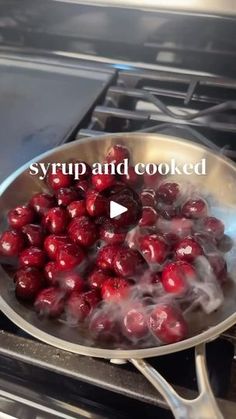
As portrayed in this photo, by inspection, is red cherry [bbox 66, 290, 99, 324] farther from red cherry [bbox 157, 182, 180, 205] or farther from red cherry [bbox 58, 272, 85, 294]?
red cherry [bbox 157, 182, 180, 205]

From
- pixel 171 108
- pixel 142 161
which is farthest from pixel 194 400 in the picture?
Result: pixel 171 108

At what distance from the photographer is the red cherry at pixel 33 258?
69cm

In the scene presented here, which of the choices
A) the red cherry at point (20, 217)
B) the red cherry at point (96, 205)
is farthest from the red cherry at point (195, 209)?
the red cherry at point (20, 217)

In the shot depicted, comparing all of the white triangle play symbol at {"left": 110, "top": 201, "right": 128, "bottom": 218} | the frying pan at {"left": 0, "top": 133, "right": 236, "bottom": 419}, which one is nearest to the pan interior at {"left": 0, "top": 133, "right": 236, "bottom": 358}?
the frying pan at {"left": 0, "top": 133, "right": 236, "bottom": 419}

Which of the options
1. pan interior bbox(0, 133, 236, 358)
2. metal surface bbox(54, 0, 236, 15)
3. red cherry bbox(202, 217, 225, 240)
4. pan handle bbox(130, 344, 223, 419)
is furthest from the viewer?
metal surface bbox(54, 0, 236, 15)

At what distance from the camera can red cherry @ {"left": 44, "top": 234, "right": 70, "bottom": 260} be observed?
0.69m

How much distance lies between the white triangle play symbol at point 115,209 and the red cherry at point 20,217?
4.3 inches

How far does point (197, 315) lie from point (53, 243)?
0.20m

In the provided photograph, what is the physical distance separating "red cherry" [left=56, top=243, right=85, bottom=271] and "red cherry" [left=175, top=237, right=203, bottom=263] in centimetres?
12

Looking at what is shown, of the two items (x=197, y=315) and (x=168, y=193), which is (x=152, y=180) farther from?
(x=197, y=315)

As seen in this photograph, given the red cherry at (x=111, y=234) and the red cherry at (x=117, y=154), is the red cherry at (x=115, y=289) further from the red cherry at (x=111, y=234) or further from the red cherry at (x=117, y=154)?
the red cherry at (x=117, y=154)

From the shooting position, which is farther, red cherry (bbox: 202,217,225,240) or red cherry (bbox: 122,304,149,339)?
red cherry (bbox: 202,217,225,240)

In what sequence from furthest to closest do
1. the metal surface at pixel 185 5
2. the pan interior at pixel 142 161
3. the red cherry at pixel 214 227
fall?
1. the metal surface at pixel 185 5
2. the red cherry at pixel 214 227
3. the pan interior at pixel 142 161

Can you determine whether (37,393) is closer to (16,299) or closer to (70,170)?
(16,299)
